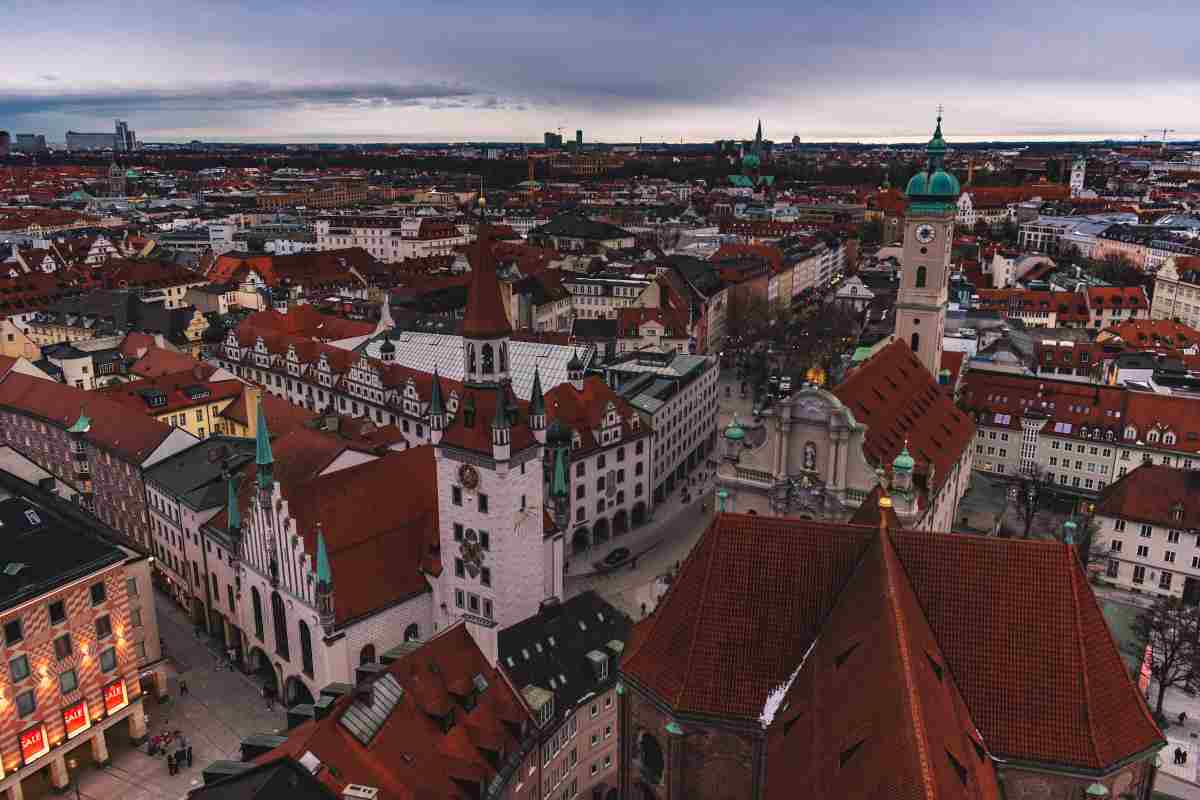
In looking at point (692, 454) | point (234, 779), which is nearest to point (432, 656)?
point (234, 779)

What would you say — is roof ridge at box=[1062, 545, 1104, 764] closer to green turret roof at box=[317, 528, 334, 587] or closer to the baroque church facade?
the baroque church facade

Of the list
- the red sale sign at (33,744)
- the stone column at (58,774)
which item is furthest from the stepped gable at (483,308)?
the stone column at (58,774)

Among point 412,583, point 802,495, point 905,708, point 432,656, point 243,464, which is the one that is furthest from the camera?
point 243,464

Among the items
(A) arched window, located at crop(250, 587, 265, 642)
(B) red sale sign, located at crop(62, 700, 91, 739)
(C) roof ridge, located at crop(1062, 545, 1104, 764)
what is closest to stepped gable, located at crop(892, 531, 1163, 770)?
(C) roof ridge, located at crop(1062, 545, 1104, 764)

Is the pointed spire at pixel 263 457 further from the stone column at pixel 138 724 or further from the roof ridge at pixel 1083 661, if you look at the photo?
the roof ridge at pixel 1083 661

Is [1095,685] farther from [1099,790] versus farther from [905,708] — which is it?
[905,708]
